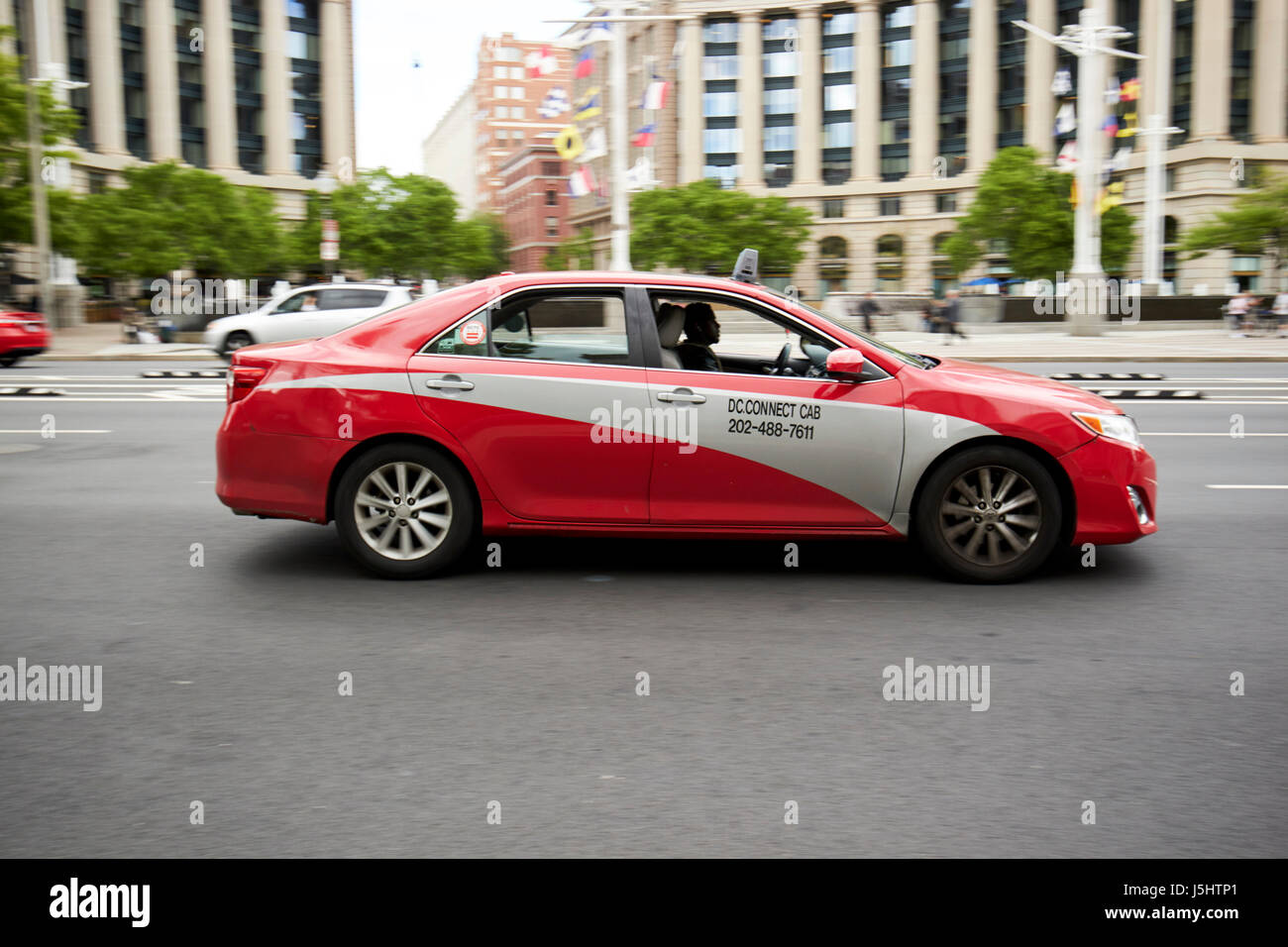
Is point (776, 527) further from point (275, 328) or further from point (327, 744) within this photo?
point (275, 328)

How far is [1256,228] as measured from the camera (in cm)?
4872

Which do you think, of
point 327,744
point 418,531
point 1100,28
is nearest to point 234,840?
point 327,744

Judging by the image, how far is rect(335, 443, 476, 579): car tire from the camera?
6520mm

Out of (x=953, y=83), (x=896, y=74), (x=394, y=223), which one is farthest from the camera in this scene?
(x=896, y=74)

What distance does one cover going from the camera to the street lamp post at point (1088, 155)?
112 ft

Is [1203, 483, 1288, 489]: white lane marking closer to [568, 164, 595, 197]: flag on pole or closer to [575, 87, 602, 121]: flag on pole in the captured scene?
[575, 87, 602, 121]: flag on pole

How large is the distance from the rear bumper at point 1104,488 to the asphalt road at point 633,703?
0.30 metres

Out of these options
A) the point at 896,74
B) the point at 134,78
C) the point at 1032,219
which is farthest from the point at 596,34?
the point at 896,74

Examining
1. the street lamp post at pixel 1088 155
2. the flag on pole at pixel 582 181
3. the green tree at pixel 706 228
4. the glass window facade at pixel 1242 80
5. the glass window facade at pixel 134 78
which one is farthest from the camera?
the glass window facade at pixel 134 78

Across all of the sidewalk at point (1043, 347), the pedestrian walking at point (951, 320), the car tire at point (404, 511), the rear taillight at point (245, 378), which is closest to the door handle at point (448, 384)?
the car tire at point (404, 511)

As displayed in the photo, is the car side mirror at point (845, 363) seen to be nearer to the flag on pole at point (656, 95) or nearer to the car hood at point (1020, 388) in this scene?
the car hood at point (1020, 388)

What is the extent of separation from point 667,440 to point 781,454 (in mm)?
571

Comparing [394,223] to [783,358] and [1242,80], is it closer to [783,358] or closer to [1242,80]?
[1242,80]

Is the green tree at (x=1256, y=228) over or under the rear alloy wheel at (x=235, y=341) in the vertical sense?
over
